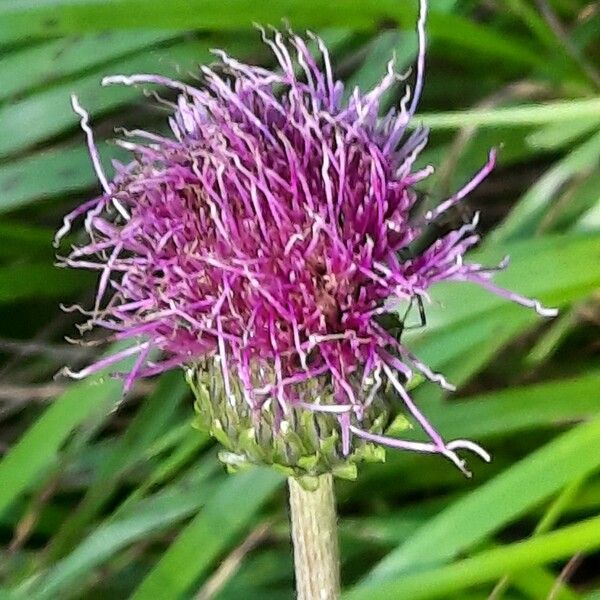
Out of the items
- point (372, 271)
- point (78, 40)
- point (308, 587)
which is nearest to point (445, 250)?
point (372, 271)

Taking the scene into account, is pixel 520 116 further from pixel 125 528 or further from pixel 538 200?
pixel 125 528

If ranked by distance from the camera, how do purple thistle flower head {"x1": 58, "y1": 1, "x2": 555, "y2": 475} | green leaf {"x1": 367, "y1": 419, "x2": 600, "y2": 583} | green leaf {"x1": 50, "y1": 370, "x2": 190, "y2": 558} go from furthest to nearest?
1. green leaf {"x1": 50, "y1": 370, "x2": 190, "y2": 558}
2. green leaf {"x1": 367, "y1": 419, "x2": 600, "y2": 583}
3. purple thistle flower head {"x1": 58, "y1": 1, "x2": 555, "y2": 475}

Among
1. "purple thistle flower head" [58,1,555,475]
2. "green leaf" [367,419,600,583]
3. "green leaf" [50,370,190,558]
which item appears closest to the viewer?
"purple thistle flower head" [58,1,555,475]

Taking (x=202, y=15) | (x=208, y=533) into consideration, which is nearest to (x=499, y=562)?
(x=208, y=533)

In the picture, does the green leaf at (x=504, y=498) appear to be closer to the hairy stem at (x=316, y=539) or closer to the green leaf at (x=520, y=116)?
the hairy stem at (x=316, y=539)

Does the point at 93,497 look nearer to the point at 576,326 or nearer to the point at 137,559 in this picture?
the point at 137,559

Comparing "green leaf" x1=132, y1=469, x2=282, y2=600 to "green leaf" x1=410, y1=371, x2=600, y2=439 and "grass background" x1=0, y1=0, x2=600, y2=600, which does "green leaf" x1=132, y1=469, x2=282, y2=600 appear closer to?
"grass background" x1=0, y1=0, x2=600, y2=600

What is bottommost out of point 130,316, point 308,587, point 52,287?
point 308,587

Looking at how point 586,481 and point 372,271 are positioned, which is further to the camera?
point 586,481

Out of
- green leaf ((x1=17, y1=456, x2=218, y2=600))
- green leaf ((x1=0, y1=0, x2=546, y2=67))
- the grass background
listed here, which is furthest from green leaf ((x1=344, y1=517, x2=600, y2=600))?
green leaf ((x1=0, y1=0, x2=546, y2=67))
